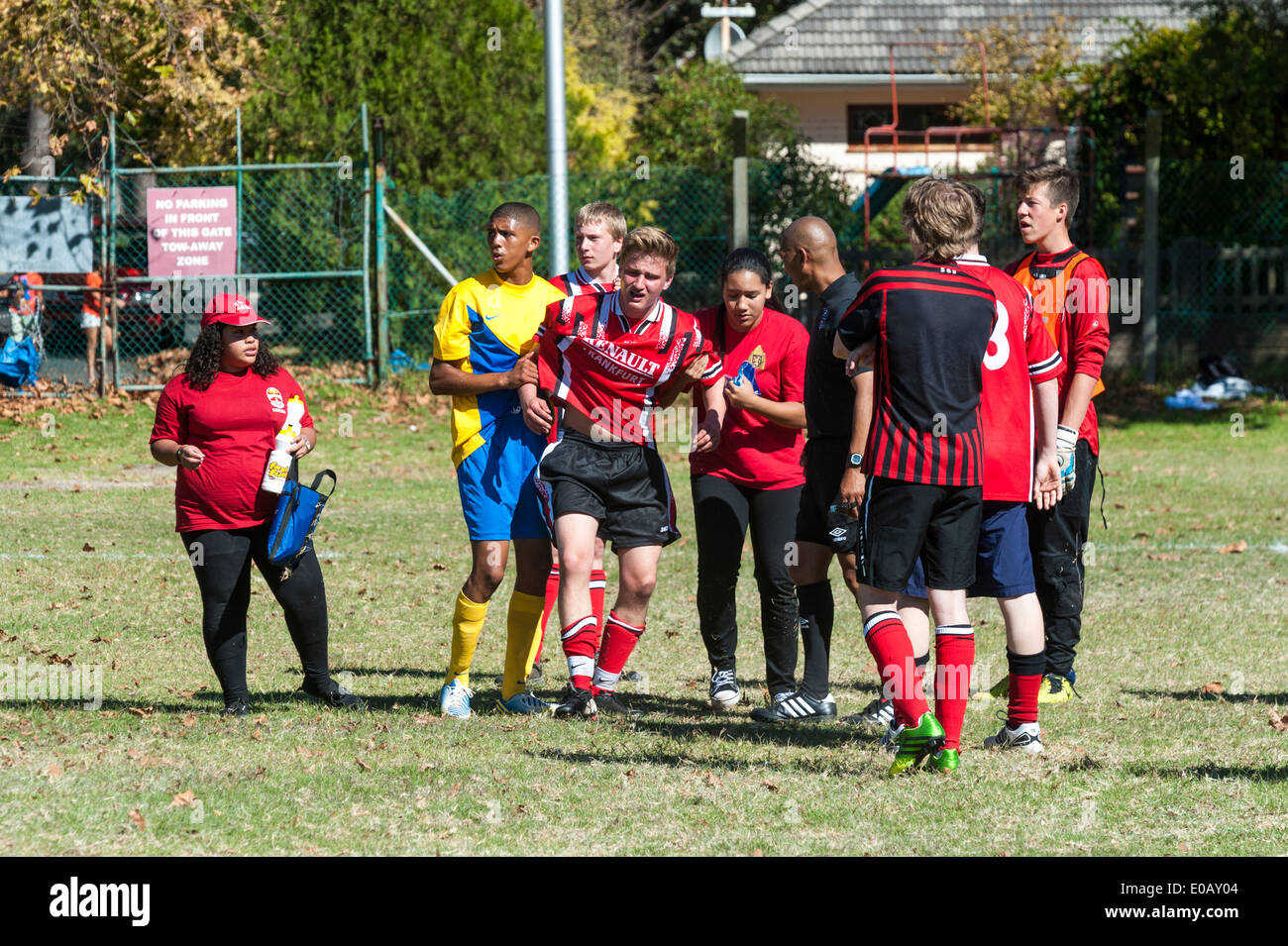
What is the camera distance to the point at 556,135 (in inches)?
648

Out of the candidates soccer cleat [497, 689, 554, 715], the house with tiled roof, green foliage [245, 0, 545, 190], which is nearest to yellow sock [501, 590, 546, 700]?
soccer cleat [497, 689, 554, 715]

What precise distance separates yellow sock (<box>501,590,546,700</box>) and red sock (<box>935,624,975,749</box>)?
1.96 meters

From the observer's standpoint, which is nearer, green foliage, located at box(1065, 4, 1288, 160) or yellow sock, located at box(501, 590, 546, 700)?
yellow sock, located at box(501, 590, 546, 700)

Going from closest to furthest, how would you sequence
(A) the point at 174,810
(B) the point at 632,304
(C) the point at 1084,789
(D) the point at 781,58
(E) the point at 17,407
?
A: (A) the point at 174,810 < (C) the point at 1084,789 < (B) the point at 632,304 < (E) the point at 17,407 < (D) the point at 781,58

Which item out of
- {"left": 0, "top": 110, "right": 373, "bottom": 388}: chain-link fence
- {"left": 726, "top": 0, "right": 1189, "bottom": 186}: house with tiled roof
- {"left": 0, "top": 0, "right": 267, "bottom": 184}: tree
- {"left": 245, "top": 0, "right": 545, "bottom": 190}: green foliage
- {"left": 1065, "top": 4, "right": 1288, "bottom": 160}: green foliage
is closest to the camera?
{"left": 0, "top": 110, "right": 373, "bottom": 388}: chain-link fence

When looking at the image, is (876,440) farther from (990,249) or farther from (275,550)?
(990,249)

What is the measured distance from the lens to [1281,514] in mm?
12734

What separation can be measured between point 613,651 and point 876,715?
45.8 inches

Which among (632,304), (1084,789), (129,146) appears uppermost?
(129,146)

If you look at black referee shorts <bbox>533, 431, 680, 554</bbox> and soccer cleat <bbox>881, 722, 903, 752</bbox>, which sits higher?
black referee shorts <bbox>533, 431, 680, 554</bbox>

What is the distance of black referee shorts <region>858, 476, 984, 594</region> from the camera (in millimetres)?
5473

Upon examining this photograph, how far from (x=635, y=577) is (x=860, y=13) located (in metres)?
29.1

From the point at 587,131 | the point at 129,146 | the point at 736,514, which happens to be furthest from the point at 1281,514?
the point at 587,131

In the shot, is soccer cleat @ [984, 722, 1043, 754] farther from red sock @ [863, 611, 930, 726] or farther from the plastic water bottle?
the plastic water bottle
